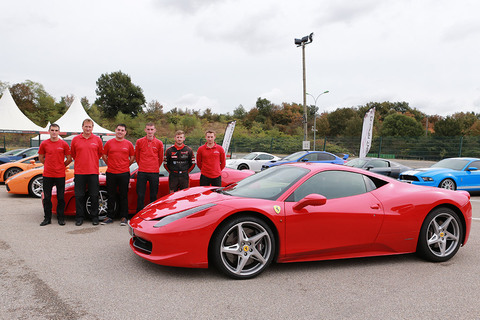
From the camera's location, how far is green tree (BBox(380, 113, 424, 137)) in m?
56.7

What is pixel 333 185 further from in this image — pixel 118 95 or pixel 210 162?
pixel 118 95

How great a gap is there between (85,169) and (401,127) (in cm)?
5887

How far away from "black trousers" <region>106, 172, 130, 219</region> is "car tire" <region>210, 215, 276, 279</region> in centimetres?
299

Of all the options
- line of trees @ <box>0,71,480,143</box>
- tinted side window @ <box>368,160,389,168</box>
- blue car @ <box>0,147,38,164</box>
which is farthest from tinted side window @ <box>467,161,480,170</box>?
line of trees @ <box>0,71,480,143</box>

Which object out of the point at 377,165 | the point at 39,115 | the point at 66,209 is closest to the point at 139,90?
the point at 39,115

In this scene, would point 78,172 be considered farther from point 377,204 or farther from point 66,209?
point 377,204

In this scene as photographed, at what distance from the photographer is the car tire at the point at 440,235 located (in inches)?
165

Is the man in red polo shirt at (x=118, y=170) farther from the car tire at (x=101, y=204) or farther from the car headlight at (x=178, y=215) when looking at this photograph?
the car headlight at (x=178, y=215)

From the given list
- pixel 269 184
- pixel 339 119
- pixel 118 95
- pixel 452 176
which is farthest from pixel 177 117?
pixel 269 184

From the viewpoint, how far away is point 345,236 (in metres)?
3.85

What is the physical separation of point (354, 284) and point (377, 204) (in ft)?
3.24

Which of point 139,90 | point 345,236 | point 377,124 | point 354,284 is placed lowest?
point 354,284

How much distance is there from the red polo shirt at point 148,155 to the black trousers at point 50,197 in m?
1.29

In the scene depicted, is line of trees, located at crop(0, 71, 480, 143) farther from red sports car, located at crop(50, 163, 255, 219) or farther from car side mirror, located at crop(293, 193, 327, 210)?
car side mirror, located at crop(293, 193, 327, 210)
